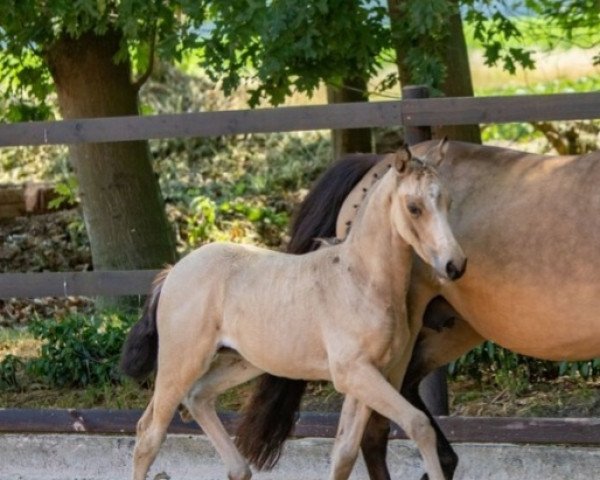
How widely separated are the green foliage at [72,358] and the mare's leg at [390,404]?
9.98 ft

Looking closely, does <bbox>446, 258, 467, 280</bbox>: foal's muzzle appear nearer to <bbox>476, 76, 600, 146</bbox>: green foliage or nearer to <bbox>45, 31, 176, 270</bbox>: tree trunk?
<bbox>45, 31, 176, 270</bbox>: tree trunk

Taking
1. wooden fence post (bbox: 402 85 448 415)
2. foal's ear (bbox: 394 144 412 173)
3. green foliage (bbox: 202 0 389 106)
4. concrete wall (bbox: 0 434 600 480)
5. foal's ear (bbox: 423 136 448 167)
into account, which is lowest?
concrete wall (bbox: 0 434 600 480)

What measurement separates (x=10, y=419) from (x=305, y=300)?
96.6 inches

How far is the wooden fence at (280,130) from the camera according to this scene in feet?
21.3

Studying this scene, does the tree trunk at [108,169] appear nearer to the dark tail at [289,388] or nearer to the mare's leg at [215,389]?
the dark tail at [289,388]

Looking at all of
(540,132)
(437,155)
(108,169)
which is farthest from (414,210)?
(540,132)

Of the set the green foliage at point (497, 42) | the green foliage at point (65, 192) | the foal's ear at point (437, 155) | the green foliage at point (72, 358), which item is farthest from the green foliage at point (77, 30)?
the foal's ear at point (437, 155)

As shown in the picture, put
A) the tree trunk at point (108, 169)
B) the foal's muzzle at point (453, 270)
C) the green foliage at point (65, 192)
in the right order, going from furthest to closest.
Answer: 1. the green foliage at point (65, 192)
2. the tree trunk at point (108, 169)
3. the foal's muzzle at point (453, 270)

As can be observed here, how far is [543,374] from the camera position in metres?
7.68

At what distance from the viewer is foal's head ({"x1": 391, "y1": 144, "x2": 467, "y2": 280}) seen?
4.89m

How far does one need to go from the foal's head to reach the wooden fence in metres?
1.58

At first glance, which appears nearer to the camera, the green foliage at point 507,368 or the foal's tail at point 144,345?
the foal's tail at point 144,345

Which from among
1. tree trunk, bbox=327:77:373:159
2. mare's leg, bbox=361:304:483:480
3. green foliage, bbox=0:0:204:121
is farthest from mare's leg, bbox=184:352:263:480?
tree trunk, bbox=327:77:373:159

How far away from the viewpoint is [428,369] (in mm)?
6203
